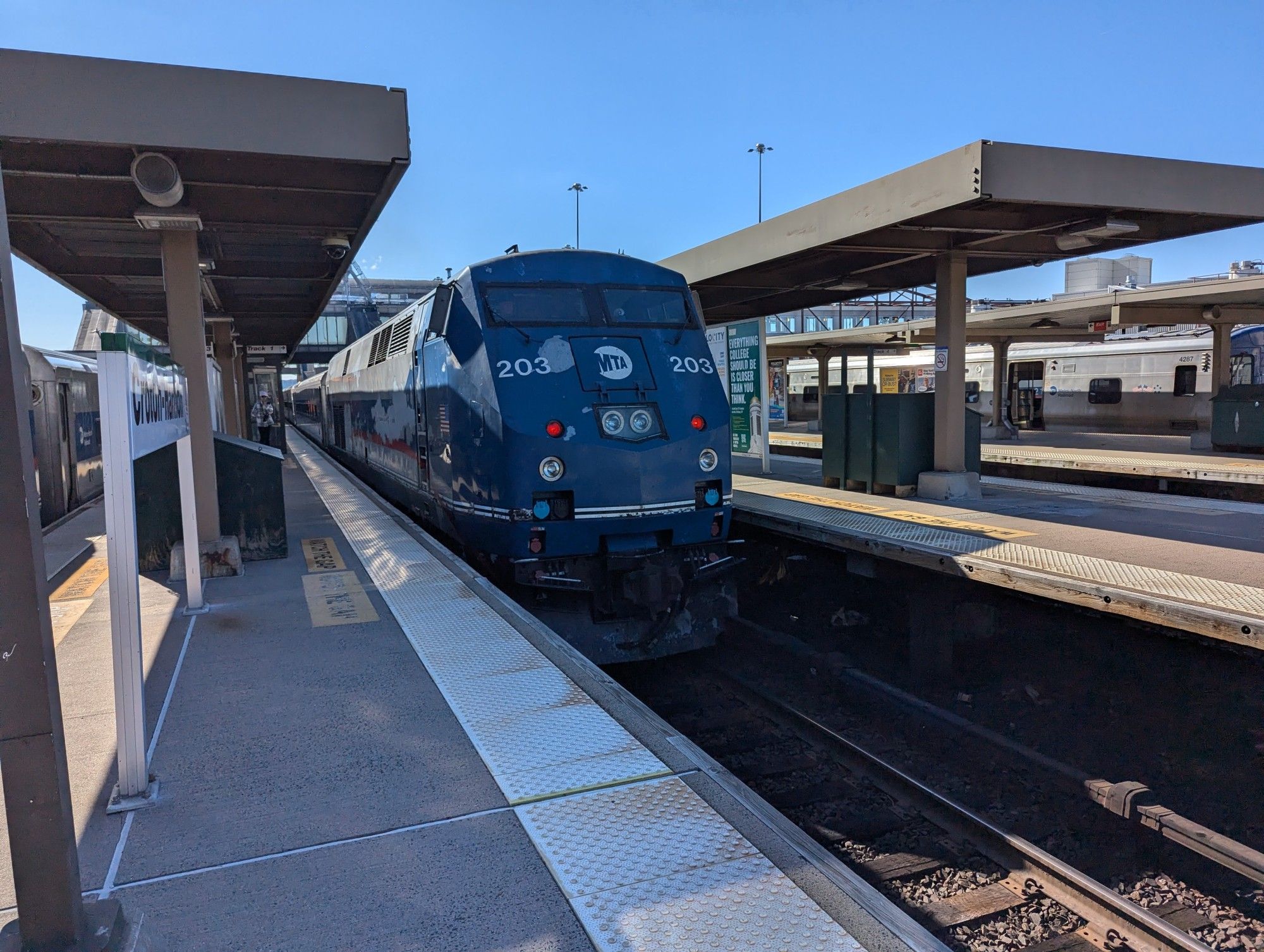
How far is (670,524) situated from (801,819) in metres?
2.42

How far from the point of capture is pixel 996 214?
30.2ft

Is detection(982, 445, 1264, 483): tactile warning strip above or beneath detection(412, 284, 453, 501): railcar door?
beneath

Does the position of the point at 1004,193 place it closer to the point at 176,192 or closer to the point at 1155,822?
the point at 1155,822

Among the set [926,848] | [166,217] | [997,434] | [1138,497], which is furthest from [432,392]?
[997,434]

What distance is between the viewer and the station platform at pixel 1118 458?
12570 millimetres

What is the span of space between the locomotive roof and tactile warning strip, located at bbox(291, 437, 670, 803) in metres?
2.61

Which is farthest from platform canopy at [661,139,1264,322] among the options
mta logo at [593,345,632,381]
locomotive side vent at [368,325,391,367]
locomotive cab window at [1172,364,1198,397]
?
locomotive cab window at [1172,364,1198,397]

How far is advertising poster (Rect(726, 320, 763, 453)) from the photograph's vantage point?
1477cm

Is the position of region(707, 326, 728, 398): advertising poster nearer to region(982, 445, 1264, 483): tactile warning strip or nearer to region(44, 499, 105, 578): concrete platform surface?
region(982, 445, 1264, 483): tactile warning strip

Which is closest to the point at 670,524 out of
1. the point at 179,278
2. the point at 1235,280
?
the point at 179,278

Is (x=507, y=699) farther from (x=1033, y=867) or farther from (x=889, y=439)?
(x=889, y=439)

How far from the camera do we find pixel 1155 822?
4910 millimetres

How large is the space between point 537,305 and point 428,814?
483cm

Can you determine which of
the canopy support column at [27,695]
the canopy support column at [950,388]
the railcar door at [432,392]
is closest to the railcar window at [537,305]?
the railcar door at [432,392]
